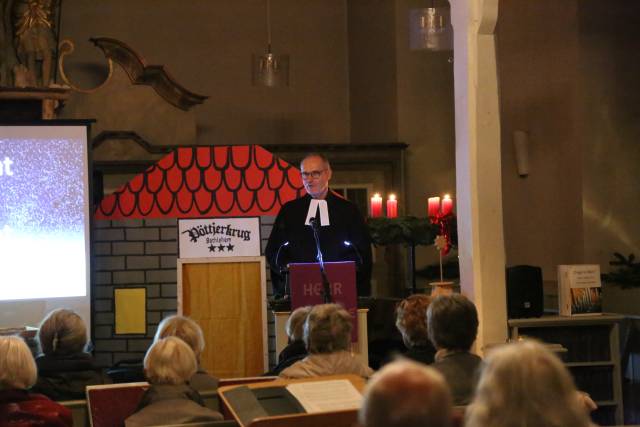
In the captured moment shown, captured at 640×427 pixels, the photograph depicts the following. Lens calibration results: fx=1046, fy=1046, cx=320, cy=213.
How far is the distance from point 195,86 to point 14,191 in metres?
4.32

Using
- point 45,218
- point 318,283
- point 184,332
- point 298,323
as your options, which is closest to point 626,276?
point 318,283

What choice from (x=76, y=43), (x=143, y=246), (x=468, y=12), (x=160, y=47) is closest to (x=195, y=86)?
(x=160, y=47)

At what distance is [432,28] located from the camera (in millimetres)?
7594

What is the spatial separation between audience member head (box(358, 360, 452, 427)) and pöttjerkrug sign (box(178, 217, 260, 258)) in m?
6.00

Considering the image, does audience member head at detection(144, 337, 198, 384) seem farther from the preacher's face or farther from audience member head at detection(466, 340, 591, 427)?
the preacher's face

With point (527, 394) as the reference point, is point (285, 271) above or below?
above

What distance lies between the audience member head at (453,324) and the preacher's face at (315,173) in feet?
7.08

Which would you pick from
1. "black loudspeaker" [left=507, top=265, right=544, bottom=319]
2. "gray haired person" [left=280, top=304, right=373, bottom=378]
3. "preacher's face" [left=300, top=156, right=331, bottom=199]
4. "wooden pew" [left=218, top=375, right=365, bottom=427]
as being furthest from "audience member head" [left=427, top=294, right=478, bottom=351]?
"black loudspeaker" [left=507, top=265, right=544, bottom=319]

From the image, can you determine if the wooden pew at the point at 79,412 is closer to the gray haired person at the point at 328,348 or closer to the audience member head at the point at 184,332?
the audience member head at the point at 184,332

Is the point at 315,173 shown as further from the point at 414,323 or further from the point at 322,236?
the point at 414,323

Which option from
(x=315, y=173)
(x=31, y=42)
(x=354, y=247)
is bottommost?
(x=354, y=247)

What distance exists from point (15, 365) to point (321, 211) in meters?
2.75

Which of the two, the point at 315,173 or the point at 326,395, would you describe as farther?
the point at 315,173

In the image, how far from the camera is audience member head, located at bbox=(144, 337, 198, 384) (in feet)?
11.3
